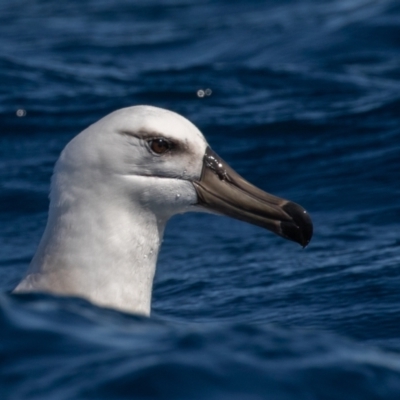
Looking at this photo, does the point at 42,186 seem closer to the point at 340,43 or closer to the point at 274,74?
the point at 274,74

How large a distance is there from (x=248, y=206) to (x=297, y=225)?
0.28m

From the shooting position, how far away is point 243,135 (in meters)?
12.5

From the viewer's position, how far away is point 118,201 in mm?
6520

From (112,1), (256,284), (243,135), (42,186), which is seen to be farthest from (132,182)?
(112,1)

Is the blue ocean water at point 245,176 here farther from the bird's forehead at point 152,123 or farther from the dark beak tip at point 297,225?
the bird's forehead at point 152,123

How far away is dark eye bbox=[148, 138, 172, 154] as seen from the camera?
21.8 ft

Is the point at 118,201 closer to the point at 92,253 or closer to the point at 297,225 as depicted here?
the point at 92,253

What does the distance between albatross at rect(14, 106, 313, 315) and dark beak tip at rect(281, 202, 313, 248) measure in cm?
42

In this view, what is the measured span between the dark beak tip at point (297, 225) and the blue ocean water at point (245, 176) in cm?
55

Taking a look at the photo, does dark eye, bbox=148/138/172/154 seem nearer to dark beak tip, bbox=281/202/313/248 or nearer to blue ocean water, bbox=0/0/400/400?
dark beak tip, bbox=281/202/313/248

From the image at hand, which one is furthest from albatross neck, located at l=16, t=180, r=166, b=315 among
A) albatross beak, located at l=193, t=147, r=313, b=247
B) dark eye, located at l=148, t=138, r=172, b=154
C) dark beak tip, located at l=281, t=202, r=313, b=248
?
dark beak tip, located at l=281, t=202, r=313, b=248

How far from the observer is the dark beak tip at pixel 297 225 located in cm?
689

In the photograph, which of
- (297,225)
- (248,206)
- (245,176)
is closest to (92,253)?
(248,206)

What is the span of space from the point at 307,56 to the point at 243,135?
331 centimetres
